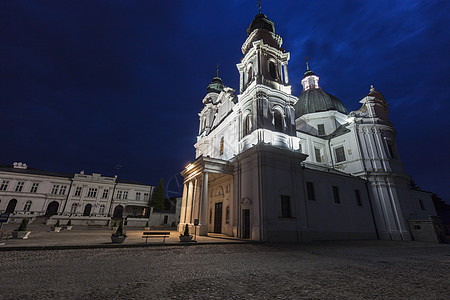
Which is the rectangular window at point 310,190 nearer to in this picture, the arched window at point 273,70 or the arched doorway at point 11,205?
the arched window at point 273,70

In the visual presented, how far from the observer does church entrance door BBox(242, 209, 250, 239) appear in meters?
16.3

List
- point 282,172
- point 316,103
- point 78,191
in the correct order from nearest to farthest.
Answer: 1. point 282,172
2. point 316,103
3. point 78,191

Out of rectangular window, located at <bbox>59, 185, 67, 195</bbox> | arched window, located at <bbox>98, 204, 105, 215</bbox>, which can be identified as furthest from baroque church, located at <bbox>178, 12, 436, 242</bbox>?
rectangular window, located at <bbox>59, 185, 67, 195</bbox>

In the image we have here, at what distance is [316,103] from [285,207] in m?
23.1

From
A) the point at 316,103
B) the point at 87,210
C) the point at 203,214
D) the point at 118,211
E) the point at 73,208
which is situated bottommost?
the point at 203,214

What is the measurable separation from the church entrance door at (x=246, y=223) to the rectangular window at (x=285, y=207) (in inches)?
113

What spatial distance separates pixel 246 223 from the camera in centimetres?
1656

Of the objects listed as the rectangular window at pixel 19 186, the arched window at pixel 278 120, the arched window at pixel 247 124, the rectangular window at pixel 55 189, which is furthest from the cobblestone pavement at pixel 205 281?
the rectangular window at pixel 19 186

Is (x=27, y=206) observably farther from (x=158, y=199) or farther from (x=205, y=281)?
(x=205, y=281)

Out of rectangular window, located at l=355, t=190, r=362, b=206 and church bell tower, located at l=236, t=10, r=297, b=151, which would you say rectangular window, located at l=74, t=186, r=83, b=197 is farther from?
rectangular window, located at l=355, t=190, r=362, b=206

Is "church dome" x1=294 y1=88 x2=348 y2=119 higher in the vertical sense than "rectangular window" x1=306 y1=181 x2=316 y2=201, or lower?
higher

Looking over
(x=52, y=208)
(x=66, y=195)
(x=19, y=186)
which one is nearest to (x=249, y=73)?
(x=66, y=195)

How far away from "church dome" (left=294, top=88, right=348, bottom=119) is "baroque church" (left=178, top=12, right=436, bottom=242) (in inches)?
192

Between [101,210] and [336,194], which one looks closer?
[336,194]
